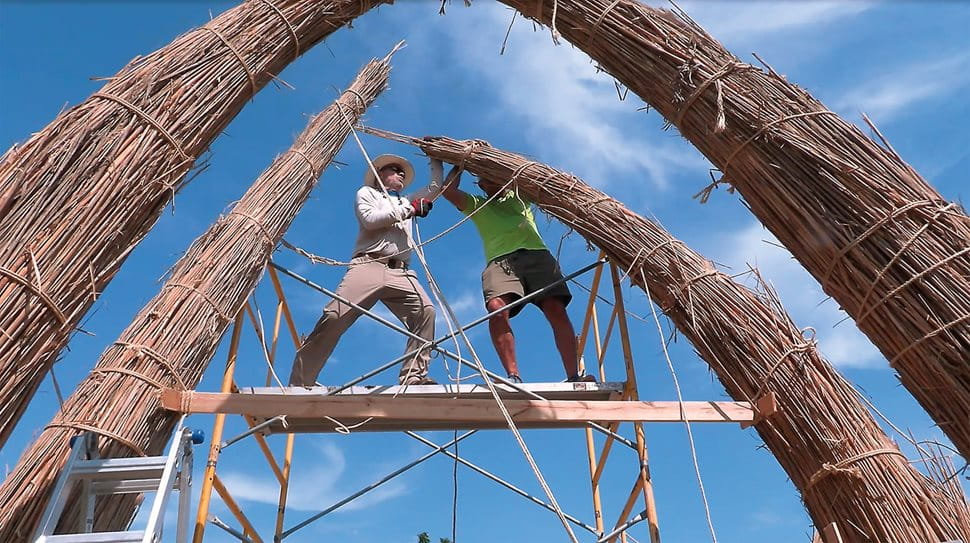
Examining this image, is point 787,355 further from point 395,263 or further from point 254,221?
point 254,221

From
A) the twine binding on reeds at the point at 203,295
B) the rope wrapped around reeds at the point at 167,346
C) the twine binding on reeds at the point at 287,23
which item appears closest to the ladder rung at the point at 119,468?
the rope wrapped around reeds at the point at 167,346

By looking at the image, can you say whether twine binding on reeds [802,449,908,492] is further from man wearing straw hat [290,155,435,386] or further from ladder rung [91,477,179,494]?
ladder rung [91,477,179,494]

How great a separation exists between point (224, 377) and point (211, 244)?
2.19 feet

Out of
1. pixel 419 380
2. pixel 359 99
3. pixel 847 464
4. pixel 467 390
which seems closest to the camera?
pixel 847 464

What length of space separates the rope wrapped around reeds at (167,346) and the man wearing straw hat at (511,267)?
979 millimetres

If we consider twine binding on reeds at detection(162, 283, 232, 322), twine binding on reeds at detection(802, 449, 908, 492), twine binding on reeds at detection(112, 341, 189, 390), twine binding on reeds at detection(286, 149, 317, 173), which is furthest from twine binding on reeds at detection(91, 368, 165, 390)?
twine binding on reeds at detection(802, 449, 908, 492)

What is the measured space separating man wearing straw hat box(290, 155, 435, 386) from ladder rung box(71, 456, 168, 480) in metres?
1.38

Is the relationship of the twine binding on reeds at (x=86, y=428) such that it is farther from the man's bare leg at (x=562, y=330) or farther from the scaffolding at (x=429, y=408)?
the man's bare leg at (x=562, y=330)

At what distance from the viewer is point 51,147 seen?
2.19 meters

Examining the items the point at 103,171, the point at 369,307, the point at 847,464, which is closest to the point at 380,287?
the point at 369,307

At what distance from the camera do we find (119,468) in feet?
9.06

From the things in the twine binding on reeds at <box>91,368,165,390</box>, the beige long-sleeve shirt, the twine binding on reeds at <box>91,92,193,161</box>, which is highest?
the beige long-sleeve shirt

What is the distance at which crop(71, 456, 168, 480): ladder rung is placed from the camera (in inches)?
106

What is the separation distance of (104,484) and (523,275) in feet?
8.24
